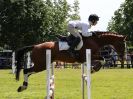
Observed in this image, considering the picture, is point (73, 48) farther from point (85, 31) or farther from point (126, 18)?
point (126, 18)

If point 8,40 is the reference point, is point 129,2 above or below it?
above

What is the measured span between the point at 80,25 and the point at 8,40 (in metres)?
44.2

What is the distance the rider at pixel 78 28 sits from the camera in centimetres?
1341

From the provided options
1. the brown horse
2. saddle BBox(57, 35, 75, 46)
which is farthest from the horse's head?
saddle BBox(57, 35, 75, 46)

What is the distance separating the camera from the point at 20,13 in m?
57.2

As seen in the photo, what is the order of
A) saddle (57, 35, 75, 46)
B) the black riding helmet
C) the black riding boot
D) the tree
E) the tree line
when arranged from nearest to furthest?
the black riding helmet, the black riding boot, saddle (57, 35, 75, 46), the tree, the tree line

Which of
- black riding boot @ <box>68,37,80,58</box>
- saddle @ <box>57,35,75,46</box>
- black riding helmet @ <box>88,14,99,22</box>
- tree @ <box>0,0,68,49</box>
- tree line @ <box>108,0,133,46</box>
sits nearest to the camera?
black riding helmet @ <box>88,14,99,22</box>

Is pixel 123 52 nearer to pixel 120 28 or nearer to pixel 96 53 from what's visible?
pixel 96 53

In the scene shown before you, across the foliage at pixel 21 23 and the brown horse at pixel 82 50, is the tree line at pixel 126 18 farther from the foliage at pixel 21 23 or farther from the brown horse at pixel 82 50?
the brown horse at pixel 82 50

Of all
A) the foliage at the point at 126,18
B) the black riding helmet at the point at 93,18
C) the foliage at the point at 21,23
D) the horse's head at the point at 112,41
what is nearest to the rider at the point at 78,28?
the black riding helmet at the point at 93,18

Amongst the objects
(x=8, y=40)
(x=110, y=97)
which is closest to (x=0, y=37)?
(x=8, y=40)

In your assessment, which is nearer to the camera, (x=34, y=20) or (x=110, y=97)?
(x=110, y=97)

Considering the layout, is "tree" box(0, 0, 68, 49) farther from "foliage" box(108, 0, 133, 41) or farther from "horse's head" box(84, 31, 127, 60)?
"horse's head" box(84, 31, 127, 60)

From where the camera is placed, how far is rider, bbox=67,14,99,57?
1341 cm
